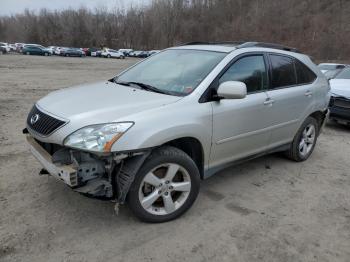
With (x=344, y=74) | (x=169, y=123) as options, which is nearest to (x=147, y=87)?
(x=169, y=123)

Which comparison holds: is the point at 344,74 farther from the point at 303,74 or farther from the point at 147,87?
the point at 147,87

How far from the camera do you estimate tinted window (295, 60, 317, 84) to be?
4.91m

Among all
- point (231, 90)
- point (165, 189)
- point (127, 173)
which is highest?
point (231, 90)

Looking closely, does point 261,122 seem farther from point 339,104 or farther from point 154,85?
point 339,104

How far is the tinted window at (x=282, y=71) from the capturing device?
444 centimetres

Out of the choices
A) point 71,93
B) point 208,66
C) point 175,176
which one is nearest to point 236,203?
point 175,176

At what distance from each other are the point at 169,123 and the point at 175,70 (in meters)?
A: 1.09

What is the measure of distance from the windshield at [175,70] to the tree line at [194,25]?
42.3 metres

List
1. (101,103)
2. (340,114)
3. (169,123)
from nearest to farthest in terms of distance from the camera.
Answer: (169,123), (101,103), (340,114)

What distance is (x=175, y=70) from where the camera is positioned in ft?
13.2

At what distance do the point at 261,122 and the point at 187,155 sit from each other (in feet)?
4.18

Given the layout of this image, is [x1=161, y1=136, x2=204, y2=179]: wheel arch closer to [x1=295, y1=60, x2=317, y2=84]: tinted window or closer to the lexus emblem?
the lexus emblem

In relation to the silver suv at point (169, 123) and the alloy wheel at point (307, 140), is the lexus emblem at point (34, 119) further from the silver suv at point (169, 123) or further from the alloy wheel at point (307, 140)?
the alloy wheel at point (307, 140)

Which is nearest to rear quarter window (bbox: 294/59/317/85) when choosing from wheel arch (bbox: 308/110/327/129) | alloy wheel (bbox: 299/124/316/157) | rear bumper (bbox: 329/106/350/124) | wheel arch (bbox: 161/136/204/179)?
wheel arch (bbox: 308/110/327/129)
